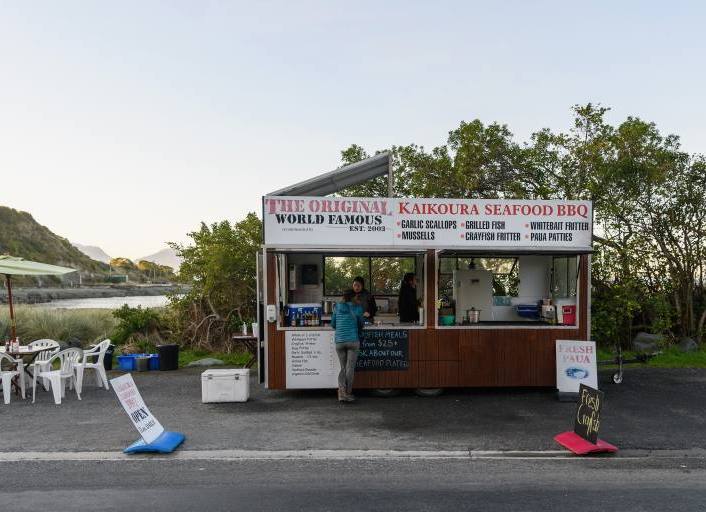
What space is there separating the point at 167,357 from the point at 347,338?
205 inches

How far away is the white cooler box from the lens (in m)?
9.27

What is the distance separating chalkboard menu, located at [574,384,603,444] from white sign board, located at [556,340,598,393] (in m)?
2.32

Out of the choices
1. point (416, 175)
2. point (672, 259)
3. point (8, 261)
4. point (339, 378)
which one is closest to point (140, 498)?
point (339, 378)

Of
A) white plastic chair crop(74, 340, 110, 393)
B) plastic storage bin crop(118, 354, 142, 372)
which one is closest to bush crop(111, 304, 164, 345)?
plastic storage bin crop(118, 354, 142, 372)

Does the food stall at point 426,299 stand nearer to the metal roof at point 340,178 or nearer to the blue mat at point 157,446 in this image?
the metal roof at point 340,178

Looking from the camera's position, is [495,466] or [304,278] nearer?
[495,466]

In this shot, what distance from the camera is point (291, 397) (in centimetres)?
980

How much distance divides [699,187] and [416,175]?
21.9ft

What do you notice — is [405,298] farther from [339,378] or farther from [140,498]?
[140,498]

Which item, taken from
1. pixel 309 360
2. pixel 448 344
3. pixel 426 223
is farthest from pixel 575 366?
pixel 309 360

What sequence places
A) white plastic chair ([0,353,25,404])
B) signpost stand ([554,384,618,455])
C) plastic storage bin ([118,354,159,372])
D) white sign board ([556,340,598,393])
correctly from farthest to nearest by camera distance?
plastic storage bin ([118,354,159,372]), white plastic chair ([0,353,25,404]), white sign board ([556,340,598,393]), signpost stand ([554,384,618,455])

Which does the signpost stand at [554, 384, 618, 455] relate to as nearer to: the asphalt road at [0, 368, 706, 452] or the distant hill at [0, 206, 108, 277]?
the asphalt road at [0, 368, 706, 452]

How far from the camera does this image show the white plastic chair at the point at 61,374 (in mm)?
9414

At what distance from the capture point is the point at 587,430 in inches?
267
